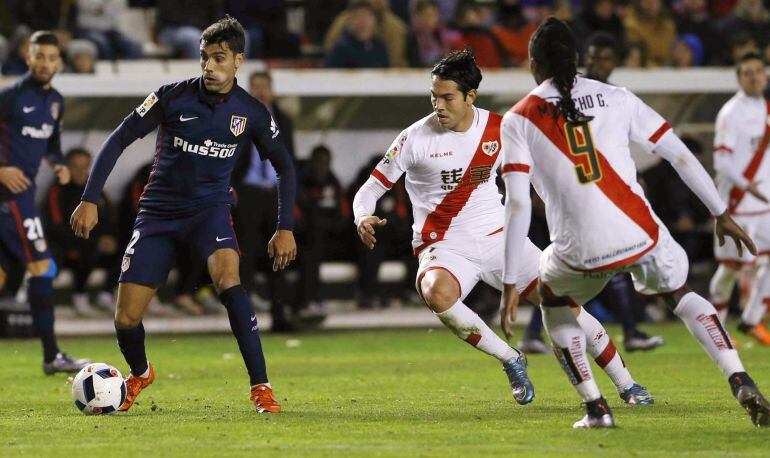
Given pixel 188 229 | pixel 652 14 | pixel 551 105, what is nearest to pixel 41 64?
pixel 188 229

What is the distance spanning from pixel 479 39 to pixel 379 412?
1009 centimetres

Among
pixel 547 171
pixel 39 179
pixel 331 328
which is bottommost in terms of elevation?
pixel 331 328

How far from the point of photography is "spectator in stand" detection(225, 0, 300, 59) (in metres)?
17.7

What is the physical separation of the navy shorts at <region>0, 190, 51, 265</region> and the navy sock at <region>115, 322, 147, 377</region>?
9.56 feet

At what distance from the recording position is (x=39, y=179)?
16328 millimetres

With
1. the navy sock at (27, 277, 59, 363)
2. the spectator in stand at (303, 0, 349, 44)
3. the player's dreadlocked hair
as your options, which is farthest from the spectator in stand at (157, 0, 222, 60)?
the player's dreadlocked hair

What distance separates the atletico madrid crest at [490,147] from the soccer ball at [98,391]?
256cm

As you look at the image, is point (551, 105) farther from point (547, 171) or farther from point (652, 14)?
point (652, 14)

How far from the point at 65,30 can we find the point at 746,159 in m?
8.14

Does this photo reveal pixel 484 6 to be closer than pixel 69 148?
No

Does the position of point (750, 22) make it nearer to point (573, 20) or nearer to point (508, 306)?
point (573, 20)

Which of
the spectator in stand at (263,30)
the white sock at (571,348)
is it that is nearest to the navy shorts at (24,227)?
the white sock at (571,348)

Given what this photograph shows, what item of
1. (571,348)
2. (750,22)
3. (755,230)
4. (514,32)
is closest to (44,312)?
(571,348)

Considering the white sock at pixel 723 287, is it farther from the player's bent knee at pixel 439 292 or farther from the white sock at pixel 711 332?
the white sock at pixel 711 332
